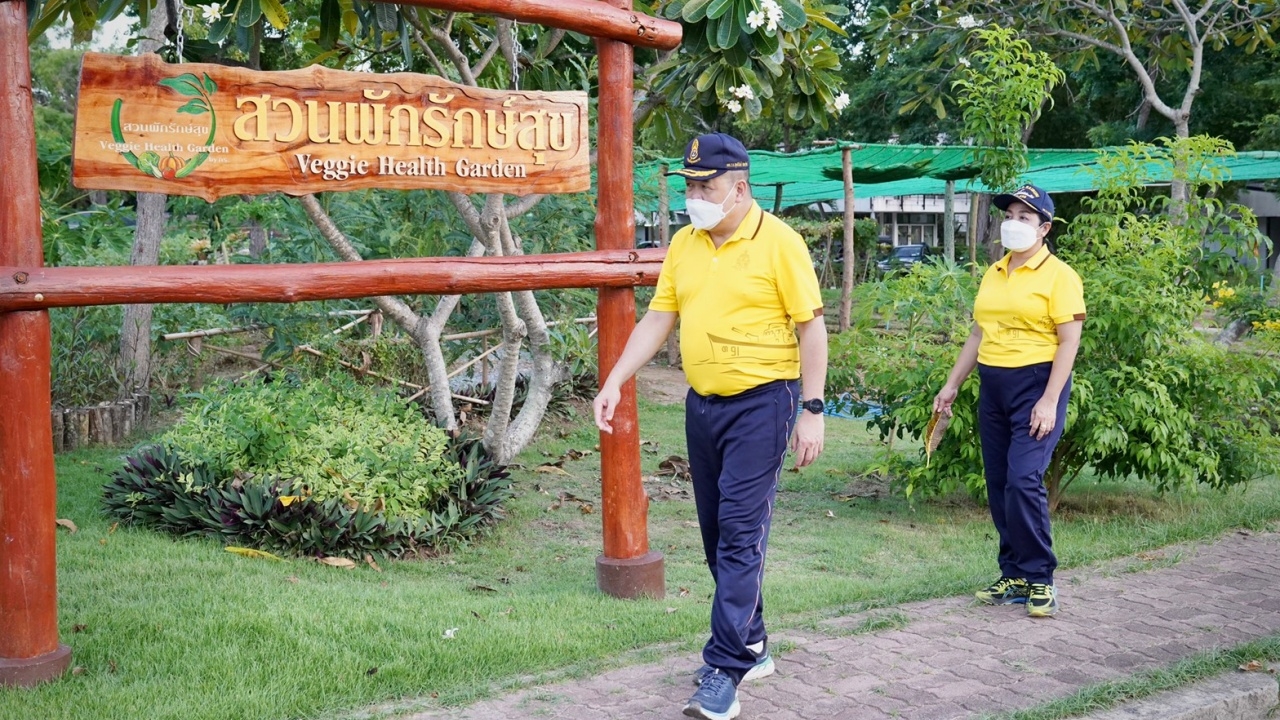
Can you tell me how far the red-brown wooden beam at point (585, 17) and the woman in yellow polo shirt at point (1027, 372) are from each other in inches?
67.0

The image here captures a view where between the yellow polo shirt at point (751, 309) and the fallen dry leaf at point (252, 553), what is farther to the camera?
the fallen dry leaf at point (252, 553)

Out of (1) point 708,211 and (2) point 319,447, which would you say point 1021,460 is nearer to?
(1) point 708,211

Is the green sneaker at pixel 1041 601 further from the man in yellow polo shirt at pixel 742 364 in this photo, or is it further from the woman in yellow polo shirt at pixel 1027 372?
the man in yellow polo shirt at pixel 742 364

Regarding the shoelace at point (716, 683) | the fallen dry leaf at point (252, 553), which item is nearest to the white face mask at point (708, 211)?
the shoelace at point (716, 683)

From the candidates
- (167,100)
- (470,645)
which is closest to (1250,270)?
(470,645)

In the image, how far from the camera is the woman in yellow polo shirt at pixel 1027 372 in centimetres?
502

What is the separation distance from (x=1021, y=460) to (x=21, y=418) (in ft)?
12.9

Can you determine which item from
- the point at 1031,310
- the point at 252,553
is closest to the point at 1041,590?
the point at 1031,310

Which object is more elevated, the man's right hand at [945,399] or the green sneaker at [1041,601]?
the man's right hand at [945,399]

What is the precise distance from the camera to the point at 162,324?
10.0 meters

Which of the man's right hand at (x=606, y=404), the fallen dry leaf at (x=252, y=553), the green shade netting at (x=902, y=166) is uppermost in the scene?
the green shade netting at (x=902, y=166)

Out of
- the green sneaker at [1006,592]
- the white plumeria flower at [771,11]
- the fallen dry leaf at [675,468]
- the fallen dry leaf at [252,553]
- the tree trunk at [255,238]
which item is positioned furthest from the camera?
the tree trunk at [255,238]

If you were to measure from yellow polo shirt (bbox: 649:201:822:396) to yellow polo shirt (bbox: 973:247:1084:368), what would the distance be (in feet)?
4.97

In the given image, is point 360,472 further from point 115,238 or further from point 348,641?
point 115,238
